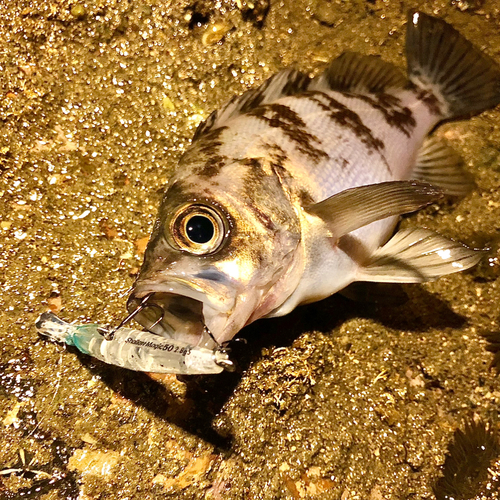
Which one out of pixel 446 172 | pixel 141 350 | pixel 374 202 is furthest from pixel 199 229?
pixel 446 172

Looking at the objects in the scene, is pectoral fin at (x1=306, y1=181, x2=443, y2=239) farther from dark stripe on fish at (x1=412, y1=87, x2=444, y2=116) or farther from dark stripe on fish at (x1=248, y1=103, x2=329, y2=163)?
dark stripe on fish at (x1=412, y1=87, x2=444, y2=116)

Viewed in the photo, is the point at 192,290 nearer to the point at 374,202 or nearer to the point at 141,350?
the point at 141,350

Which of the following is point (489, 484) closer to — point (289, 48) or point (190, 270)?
point (190, 270)

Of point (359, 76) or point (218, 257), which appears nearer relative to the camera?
point (218, 257)

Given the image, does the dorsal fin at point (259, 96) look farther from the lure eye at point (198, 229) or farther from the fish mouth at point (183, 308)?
the fish mouth at point (183, 308)

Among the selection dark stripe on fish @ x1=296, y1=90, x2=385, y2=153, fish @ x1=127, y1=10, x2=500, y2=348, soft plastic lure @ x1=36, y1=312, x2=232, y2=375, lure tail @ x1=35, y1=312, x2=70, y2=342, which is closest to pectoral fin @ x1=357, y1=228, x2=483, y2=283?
fish @ x1=127, y1=10, x2=500, y2=348

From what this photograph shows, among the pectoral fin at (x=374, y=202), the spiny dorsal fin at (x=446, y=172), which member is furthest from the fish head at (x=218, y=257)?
the spiny dorsal fin at (x=446, y=172)

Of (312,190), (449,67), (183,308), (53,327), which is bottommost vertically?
(53,327)
